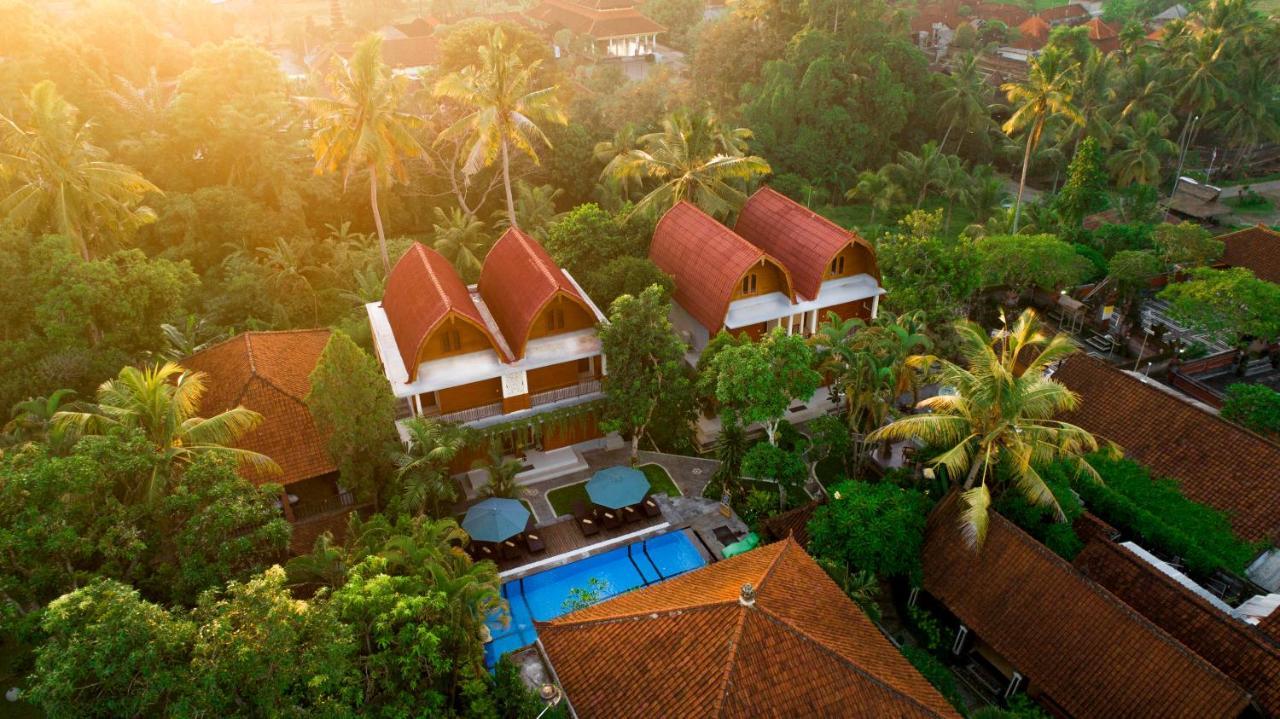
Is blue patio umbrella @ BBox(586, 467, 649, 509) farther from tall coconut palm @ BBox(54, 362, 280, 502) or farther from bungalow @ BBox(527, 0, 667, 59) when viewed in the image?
bungalow @ BBox(527, 0, 667, 59)

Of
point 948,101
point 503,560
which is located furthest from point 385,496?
point 948,101

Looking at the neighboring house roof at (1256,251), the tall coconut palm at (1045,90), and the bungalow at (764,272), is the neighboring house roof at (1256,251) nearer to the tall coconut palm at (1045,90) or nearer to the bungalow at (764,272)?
the tall coconut palm at (1045,90)

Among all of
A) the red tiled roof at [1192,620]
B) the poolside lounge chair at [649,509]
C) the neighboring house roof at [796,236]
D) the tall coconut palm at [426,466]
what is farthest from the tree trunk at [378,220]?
the red tiled roof at [1192,620]

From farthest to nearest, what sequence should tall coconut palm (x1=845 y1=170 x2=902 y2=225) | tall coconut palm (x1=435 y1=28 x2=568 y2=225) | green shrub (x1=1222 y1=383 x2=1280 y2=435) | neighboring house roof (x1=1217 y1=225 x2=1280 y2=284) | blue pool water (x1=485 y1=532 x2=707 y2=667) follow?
tall coconut palm (x1=845 y1=170 x2=902 y2=225), neighboring house roof (x1=1217 y1=225 x2=1280 y2=284), tall coconut palm (x1=435 y1=28 x2=568 y2=225), green shrub (x1=1222 y1=383 x2=1280 y2=435), blue pool water (x1=485 y1=532 x2=707 y2=667)

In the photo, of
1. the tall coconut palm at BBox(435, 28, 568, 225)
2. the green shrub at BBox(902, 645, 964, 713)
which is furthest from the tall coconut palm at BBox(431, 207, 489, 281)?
the green shrub at BBox(902, 645, 964, 713)

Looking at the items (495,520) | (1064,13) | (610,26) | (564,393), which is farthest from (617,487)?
(1064,13)

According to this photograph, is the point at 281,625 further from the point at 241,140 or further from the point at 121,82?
the point at 121,82
